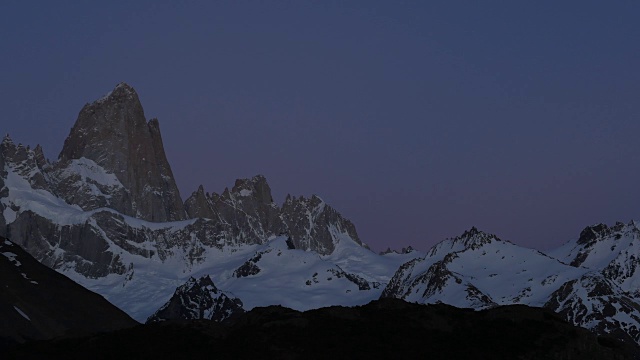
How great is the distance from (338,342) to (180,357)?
1261 cm

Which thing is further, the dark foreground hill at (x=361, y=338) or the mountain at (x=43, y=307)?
the mountain at (x=43, y=307)

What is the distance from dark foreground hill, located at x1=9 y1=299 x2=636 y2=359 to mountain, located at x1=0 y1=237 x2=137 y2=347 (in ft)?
180

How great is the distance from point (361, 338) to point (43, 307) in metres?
94.9

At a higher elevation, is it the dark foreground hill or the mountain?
the mountain

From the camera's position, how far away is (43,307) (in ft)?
579

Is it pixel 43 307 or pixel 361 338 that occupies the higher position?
pixel 43 307

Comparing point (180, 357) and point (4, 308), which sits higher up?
point (4, 308)

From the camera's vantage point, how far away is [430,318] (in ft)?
323

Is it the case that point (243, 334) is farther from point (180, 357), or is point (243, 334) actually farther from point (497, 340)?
point (497, 340)

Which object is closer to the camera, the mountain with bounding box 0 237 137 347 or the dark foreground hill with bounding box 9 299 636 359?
the dark foreground hill with bounding box 9 299 636 359

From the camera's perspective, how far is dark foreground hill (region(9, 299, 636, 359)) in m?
90.7

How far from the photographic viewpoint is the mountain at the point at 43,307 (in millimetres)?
157125

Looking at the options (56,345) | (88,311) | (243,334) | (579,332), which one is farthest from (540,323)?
(88,311)

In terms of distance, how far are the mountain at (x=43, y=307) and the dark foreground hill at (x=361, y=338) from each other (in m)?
54.7
